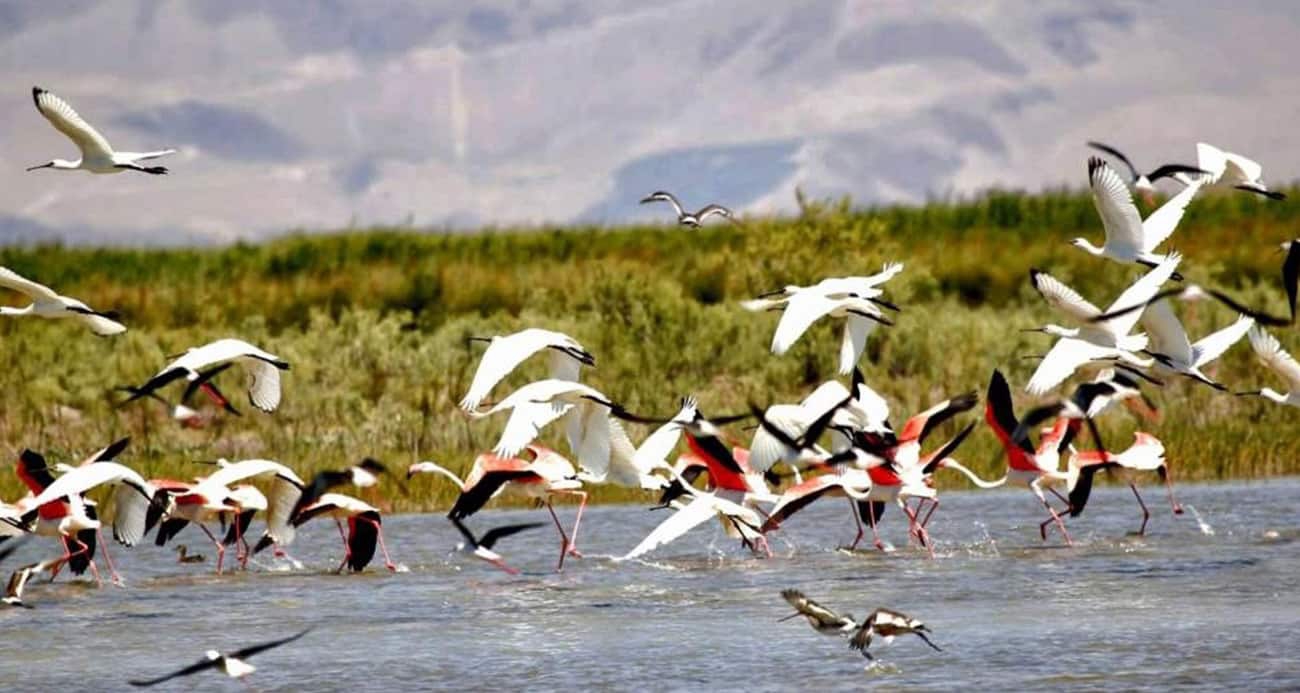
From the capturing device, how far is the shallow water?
30.5ft

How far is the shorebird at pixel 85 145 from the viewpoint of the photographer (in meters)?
12.5

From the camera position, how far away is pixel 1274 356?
12.2 m

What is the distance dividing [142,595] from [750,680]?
4.64m

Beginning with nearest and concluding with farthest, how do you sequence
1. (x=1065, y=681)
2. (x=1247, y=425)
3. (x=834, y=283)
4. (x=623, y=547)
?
1. (x=1065, y=681)
2. (x=834, y=283)
3. (x=623, y=547)
4. (x=1247, y=425)

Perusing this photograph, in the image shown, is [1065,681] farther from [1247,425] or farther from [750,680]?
[1247,425]

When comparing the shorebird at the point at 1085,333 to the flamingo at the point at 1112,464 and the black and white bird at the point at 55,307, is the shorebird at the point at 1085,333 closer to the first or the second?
the flamingo at the point at 1112,464

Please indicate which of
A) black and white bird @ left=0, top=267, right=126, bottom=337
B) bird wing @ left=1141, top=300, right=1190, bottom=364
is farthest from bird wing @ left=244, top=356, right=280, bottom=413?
bird wing @ left=1141, top=300, right=1190, bottom=364

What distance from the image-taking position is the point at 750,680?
9.09 m

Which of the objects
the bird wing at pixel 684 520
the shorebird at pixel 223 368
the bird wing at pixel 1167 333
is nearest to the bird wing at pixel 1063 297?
the bird wing at pixel 1167 333

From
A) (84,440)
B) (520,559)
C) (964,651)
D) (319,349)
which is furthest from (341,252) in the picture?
(964,651)

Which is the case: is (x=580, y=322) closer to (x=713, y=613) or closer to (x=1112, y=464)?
(x=1112, y=464)

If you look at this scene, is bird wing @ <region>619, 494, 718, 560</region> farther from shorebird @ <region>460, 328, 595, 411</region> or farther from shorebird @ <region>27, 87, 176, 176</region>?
shorebird @ <region>27, 87, 176, 176</region>

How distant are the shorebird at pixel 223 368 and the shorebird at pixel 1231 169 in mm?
5584

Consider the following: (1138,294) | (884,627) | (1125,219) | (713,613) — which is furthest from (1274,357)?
(884,627)
